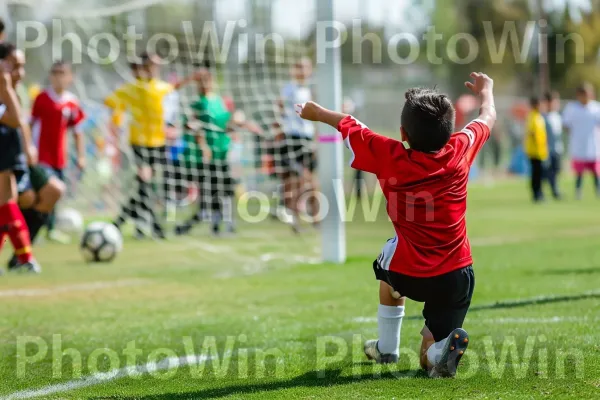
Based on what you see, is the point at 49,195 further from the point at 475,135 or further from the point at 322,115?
the point at 475,135

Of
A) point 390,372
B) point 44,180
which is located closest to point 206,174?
point 44,180

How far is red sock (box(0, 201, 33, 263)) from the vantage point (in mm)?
8578

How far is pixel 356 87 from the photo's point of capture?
3916 centimetres

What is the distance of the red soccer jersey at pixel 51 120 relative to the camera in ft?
38.6

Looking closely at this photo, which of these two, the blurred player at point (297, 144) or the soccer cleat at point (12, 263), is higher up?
the blurred player at point (297, 144)

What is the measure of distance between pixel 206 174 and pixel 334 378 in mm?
8658

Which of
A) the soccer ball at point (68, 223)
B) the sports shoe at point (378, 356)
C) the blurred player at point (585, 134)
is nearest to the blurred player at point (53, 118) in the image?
the soccer ball at point (68, 223)

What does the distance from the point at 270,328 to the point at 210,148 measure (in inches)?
277

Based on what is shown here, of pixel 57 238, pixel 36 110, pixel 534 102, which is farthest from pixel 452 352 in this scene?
pixel 534 102

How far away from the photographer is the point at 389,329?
15.3 ft

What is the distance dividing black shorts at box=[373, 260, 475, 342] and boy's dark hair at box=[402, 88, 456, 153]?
62 centimetres

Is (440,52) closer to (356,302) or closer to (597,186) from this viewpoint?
(597,186)

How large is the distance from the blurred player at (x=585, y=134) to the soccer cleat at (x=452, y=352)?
1574 cm

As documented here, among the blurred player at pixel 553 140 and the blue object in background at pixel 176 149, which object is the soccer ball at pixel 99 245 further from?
the blurred player at pixel 553 140
